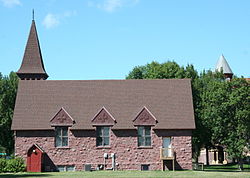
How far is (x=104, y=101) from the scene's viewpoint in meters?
45.9

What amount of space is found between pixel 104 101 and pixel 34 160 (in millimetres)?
8573

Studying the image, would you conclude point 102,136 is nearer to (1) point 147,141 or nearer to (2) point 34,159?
(1) point 147,141

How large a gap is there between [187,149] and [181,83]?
23.0 ft

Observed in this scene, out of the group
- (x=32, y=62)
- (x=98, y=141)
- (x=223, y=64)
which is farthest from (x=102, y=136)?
(x=223, y=64)

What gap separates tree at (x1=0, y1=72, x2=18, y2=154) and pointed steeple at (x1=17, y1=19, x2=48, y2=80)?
596 centimetres

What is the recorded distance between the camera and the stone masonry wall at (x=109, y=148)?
4356 cm

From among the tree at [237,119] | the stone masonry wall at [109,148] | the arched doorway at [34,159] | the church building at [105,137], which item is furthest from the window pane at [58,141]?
the tree at [237,119]

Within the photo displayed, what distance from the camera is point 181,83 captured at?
155 ft

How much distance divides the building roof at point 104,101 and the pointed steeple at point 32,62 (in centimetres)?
844

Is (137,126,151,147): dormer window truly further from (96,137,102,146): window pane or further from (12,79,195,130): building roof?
(96,137,102,146): window pane

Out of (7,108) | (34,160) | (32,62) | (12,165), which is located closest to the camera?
(12,165)

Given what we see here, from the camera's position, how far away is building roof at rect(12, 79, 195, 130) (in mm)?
44103

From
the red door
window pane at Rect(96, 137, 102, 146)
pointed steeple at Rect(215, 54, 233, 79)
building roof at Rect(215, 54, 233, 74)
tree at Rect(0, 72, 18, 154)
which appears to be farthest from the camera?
building roof at Rect(215, 54, 233, 74)

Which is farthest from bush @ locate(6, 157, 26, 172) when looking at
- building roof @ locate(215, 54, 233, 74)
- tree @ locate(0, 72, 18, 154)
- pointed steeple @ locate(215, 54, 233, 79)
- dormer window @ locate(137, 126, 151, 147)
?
Answer: building roof @ locate(215, 54, 233, 74)
